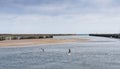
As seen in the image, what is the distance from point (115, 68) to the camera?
1040 inches

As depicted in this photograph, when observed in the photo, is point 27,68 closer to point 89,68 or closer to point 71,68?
point 71,68

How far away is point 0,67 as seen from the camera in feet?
89.1

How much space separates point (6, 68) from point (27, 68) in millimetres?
2111

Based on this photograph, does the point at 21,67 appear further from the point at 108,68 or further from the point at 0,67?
the point at 108,68

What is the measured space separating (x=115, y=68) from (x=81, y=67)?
3.42 meters

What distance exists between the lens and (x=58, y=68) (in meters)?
26.4

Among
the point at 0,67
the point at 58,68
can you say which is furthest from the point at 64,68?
the point at 0,67

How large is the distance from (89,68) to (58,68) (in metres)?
3.10

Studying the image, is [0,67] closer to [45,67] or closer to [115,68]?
[45,67]

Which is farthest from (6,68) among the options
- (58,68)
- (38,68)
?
(58,68)

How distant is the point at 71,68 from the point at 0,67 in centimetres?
730

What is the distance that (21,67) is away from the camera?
2728 centimetres

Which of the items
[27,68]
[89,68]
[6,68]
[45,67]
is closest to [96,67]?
[89,68]

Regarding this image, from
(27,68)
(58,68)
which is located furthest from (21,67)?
(58,68)
